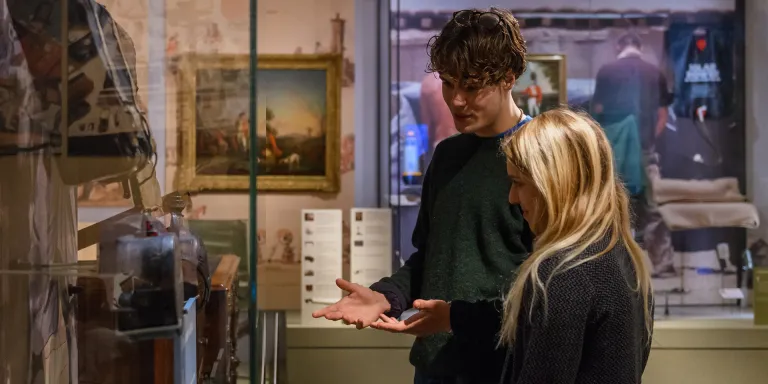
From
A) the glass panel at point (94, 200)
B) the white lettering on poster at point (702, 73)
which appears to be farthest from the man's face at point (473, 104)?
the white lettering on poster at point (702, 73)

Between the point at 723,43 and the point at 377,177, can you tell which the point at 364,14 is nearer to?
the point at 377,177

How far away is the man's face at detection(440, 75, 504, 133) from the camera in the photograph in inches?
53.0

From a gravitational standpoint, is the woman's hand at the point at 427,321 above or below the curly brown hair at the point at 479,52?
below

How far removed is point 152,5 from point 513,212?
635 millimetres

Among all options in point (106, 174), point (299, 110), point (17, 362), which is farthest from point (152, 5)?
point (299, 110)

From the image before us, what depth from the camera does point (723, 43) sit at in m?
2.68

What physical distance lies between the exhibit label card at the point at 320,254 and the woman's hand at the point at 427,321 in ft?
4.29

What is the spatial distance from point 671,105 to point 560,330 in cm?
188

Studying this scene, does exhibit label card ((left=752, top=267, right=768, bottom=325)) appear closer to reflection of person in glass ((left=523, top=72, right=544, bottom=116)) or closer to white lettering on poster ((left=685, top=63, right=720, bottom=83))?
white lettering on poster ((left=685, top=63, right=720, bottom=83))

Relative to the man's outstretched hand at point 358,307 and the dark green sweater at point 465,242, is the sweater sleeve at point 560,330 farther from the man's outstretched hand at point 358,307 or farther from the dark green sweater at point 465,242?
the man's outstretched hand at point 358,307

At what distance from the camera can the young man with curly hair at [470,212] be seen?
1320mm

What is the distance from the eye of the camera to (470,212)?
1.34 m

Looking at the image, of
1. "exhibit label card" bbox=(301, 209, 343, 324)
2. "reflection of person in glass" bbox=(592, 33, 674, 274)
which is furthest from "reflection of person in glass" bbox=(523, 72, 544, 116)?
"exhibit label card" bbox=(301, 209, 343, 324)

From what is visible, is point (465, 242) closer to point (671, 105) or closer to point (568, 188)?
point (568, 188)
